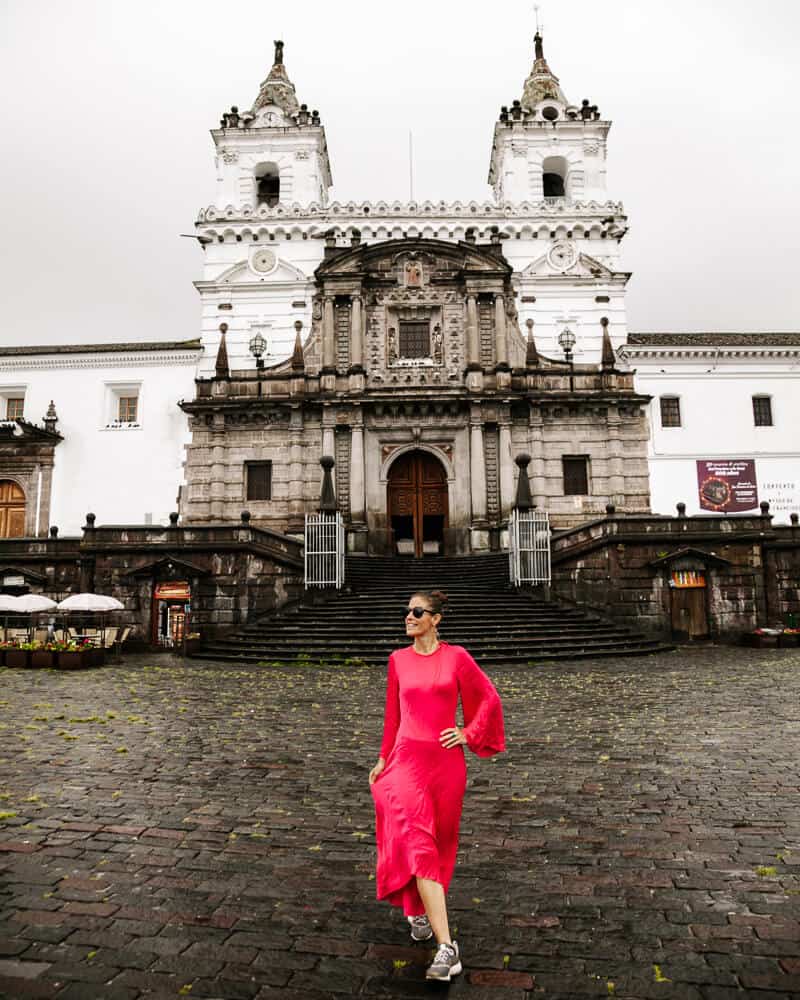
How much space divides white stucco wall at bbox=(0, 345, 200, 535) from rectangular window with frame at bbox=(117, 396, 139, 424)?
32 centimetres

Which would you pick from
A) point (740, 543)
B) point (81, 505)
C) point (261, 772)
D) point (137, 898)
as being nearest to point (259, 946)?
point (137, 898)

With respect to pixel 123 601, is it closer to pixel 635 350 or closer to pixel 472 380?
pixel 472 380

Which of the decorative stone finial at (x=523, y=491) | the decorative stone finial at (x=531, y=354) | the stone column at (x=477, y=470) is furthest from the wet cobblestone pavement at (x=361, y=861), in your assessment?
the decorative stone finial at (x=531, y=354)

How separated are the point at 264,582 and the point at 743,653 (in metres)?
12.8

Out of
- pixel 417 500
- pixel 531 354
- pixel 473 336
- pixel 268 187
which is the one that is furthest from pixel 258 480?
pixel 268 187

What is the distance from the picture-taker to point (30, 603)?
20.2 meters

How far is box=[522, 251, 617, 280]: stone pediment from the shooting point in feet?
106

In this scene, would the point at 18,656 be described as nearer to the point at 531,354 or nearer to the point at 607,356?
the point at 531,354

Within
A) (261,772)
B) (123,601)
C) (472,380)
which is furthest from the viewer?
(472,380)

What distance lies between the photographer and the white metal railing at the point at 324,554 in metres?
22.8

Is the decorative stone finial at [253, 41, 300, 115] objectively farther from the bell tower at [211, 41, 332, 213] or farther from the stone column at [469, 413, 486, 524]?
the stone column at [469, 413, 486, 524]

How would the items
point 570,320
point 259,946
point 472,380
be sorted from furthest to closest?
point 570,320 < point 472,380 < point 259,946

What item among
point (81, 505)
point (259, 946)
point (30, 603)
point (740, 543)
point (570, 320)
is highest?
point (570, 320)

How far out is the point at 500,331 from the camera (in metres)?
30.9
